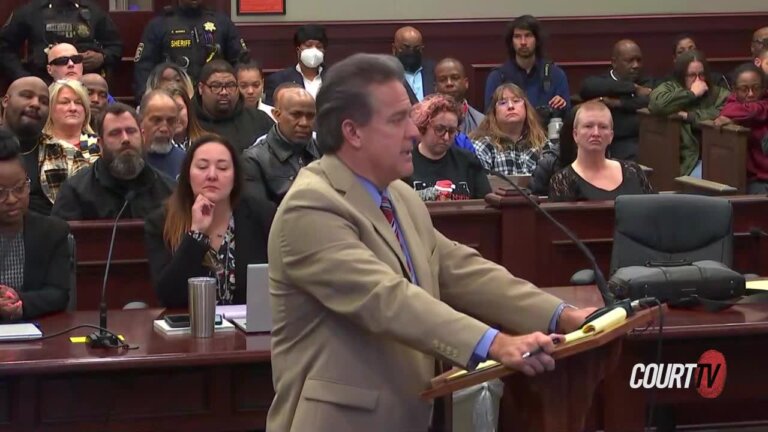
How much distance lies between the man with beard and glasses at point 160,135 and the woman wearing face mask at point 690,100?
420 cm

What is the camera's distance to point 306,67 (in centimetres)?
943

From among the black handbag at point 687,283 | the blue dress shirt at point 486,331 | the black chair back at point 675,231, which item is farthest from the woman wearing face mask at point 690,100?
the blue dress shirt at point 486,331

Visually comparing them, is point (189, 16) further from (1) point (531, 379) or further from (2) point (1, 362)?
(1) point (531, 379)

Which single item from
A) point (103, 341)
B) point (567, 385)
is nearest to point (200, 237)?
point (103, 341)

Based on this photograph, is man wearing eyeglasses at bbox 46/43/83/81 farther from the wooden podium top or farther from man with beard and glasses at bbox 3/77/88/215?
the wooden podium top

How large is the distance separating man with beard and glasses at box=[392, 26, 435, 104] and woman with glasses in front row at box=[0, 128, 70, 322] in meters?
5.57

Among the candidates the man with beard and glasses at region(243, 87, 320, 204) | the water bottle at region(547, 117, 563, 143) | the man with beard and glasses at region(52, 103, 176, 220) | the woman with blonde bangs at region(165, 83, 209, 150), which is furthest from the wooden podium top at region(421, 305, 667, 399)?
the water bottle at region(547, 117, 563, 143)

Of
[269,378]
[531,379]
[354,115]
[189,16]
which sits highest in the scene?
[189,16]

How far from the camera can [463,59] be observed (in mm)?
11086

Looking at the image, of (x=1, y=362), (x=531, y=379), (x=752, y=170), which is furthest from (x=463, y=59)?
(x=531, y=379)

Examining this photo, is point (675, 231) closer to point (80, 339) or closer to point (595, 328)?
point (80, 339)

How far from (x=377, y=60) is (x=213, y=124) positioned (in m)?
5.25

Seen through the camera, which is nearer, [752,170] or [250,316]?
[250,316]

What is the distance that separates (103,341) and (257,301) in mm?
456
